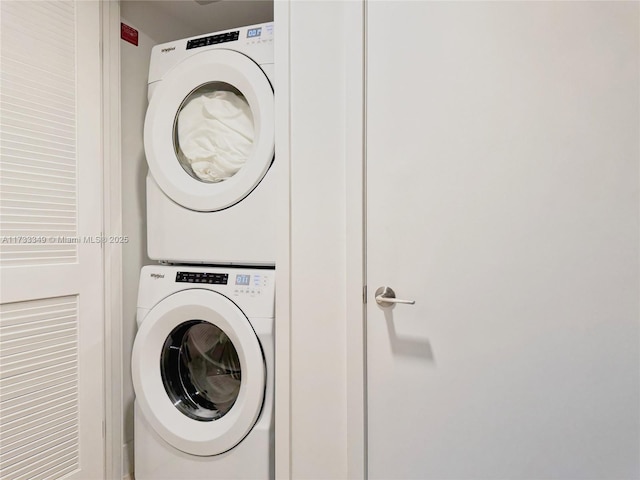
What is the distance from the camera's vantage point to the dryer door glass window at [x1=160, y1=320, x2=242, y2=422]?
1451 mm

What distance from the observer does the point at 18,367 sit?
122 centimetres

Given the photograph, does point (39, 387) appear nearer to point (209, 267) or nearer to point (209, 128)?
point (209, 267)

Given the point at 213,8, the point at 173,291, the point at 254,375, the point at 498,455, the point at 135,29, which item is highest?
the point at 213,8

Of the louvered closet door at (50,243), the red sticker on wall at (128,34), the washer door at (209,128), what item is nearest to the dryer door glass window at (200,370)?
the louvered closet door at (50,243)

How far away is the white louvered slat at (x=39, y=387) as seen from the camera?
120cm

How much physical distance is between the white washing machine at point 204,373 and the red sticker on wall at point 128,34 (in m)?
0.97

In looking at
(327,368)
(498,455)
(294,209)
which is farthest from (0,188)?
(498,455)

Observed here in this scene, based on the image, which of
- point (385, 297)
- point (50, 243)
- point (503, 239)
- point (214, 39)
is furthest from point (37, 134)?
point (503, 239)

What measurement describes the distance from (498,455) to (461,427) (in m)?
0.11

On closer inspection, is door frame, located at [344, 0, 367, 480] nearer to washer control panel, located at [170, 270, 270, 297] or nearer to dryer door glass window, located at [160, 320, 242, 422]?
washer control panel, located at [170, 270, 270, 297]

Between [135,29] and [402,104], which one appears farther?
[135,29]

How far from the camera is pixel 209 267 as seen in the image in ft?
4.84

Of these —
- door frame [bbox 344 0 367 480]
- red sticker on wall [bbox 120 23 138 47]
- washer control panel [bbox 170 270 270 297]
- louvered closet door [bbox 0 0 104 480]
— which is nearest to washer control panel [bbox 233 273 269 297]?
washer control panel [bbox 170 270 270 297]

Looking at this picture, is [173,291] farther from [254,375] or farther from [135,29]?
[135,29]
